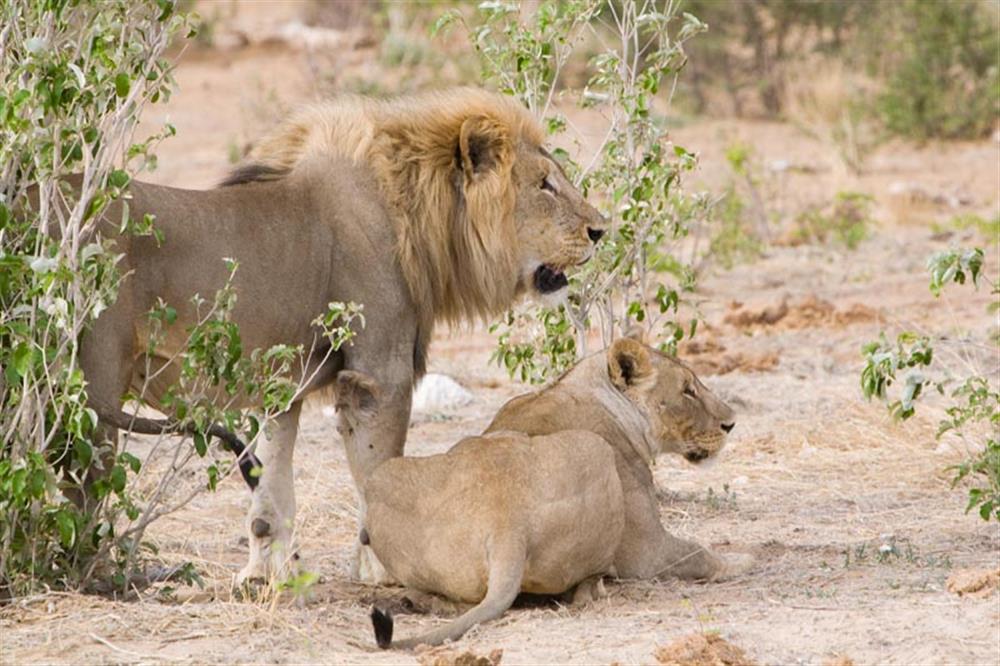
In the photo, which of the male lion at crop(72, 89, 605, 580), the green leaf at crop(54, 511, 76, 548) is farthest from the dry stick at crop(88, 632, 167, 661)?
the male lion at crop(72, 89, 605, 580)

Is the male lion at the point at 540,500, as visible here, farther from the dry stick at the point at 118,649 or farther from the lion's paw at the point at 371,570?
the dry stick at the point at 118,649

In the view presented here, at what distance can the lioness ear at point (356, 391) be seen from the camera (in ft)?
18.8

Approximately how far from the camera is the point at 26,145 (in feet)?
15.9

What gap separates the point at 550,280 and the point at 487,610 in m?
1.60

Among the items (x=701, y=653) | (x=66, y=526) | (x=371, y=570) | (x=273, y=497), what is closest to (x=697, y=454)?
(x=371, y=570)

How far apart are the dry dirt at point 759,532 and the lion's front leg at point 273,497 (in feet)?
0.48

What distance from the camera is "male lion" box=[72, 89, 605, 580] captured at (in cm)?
540

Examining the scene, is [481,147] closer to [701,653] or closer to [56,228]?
[56,228]

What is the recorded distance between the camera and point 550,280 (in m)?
6.30

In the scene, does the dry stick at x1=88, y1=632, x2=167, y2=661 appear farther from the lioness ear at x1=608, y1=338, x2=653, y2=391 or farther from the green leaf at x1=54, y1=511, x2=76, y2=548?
the lioness ear at x1=608, y1=338, x2=653, y2=391

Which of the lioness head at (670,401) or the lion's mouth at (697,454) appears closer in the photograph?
the lioness head at (670,401)

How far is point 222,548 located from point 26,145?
2.25 m

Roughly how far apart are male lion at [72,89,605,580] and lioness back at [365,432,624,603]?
1.00 ft

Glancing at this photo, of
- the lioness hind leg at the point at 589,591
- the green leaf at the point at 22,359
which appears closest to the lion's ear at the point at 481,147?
the lioness hind leg at the point at 589,591
